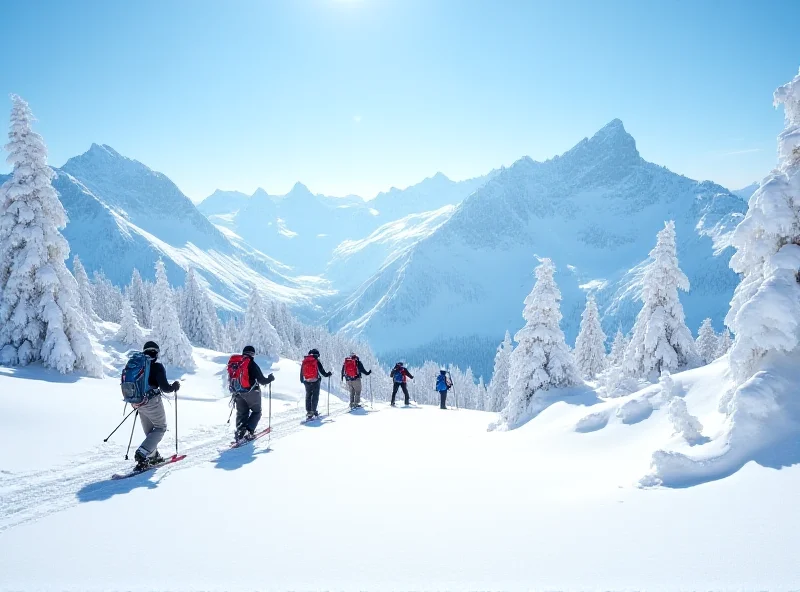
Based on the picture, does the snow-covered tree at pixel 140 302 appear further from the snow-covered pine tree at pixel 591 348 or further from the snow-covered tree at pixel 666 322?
the snow-covered tree at pixel 666 322

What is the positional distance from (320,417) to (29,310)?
16.0 meters

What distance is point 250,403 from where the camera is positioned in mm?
11492

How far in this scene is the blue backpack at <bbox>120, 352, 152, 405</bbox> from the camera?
28.3ft

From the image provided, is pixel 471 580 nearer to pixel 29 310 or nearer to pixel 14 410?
pixel 14 410

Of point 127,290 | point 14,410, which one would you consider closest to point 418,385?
point 127,290

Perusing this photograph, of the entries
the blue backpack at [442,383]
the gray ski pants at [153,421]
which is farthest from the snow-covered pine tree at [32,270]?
the blue backpack at [442,383]

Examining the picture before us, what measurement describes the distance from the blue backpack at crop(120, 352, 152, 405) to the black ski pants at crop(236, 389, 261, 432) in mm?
2823

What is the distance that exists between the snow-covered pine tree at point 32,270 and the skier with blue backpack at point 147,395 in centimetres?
1485

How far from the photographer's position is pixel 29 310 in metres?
20.2

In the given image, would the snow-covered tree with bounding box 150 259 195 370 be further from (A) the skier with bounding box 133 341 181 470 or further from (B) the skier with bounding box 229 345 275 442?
(A) the skier with bounding box 133 341 181 470

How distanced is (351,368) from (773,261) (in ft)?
50.6

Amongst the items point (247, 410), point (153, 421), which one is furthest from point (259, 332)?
point (153, 421)

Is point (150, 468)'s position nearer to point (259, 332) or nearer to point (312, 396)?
point (312, 396)

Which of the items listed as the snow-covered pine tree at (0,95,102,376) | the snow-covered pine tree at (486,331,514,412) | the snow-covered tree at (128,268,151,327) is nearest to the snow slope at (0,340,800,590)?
the snow-covered pine tree at (0,95,102,376)
